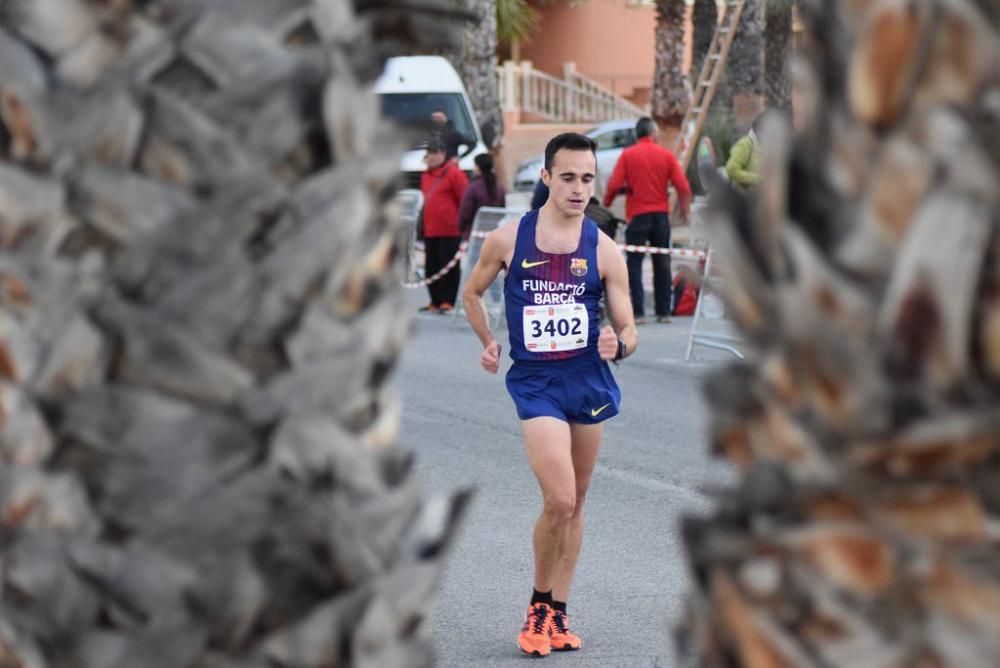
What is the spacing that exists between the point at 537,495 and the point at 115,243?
8576 mm

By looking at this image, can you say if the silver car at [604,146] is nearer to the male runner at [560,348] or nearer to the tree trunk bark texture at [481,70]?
the tree trunk bark texture at [481,70]

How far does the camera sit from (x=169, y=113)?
161cm

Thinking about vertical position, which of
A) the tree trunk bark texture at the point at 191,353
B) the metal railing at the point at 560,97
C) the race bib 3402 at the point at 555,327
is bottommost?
the metal railing at the point at 560,97

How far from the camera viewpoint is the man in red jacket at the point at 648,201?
18.9m

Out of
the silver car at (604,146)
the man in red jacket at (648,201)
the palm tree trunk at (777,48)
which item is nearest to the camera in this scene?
the man in red jacket at (648,201)

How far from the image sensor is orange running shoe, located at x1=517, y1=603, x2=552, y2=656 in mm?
7273

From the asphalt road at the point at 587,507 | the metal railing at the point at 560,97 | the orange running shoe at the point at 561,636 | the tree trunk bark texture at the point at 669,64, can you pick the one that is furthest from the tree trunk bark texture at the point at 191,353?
the metal railing at the point at 560,97

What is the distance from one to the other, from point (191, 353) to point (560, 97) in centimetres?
4582

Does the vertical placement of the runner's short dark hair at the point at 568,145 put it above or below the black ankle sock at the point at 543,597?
above

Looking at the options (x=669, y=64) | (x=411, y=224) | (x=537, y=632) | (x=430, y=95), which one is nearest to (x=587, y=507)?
(x=537, y=632)

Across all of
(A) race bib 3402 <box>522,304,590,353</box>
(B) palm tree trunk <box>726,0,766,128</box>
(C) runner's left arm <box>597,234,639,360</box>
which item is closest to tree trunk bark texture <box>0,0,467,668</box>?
(A) race bib 3402 <box>522,304,590,353</box>

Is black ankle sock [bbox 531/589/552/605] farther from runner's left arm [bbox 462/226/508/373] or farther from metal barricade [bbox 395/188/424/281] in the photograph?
metal barricade [bbox 395/188/424/281]

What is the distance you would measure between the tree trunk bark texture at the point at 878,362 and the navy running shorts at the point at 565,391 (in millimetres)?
5897

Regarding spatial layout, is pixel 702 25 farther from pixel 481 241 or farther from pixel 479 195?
pixel 481 241
